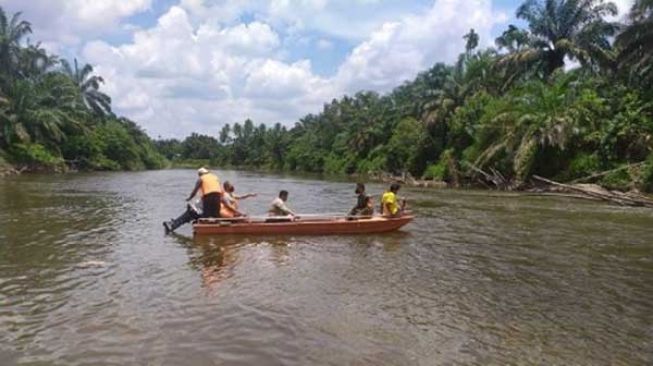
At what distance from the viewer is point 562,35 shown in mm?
40438

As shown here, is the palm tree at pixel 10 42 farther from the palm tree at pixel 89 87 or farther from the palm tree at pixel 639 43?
the palm tree at pixel 639 43

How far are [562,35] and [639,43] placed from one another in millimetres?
9933

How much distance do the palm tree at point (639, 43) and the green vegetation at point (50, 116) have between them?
45.1m

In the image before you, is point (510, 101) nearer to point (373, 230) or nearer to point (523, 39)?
point (523, 39)

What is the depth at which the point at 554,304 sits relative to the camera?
27.7ft

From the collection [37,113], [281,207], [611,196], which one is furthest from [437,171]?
[37,113]

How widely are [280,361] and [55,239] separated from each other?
9667 millimetres

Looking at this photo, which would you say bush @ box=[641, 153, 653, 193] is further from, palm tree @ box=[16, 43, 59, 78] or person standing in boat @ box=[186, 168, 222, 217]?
palm tree @ box=[16, 43, 59, 78]

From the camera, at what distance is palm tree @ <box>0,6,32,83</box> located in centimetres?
5751

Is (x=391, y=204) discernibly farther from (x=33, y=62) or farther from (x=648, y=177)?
(x=33, y=62)

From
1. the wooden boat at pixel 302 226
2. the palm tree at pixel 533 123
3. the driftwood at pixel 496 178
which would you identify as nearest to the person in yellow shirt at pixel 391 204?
the wooden boat at pixel 302 226

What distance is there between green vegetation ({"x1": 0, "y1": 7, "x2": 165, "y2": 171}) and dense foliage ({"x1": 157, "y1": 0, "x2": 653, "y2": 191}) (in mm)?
32115

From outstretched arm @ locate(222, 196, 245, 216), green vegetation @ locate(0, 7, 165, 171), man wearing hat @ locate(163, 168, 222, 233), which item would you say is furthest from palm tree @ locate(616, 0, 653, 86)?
green vegetation @ locate(0, 7, 165, 171)

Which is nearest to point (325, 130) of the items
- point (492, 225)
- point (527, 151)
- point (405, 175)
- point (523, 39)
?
point (405, 175)
